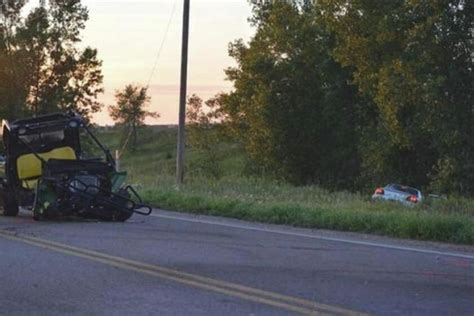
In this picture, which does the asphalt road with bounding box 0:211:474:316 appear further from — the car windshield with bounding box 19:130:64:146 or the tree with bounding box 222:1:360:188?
the tree with bounding box 222:1:360:188

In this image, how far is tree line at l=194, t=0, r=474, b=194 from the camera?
110 feet

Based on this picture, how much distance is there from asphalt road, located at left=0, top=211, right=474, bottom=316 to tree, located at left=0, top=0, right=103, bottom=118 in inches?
1429

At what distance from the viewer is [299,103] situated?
43969 mm

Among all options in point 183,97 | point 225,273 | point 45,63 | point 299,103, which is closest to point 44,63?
point 45,63

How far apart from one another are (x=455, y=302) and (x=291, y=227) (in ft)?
23.7

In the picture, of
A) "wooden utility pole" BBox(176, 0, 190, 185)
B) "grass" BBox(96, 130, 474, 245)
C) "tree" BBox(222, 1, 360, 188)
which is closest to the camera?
"grass" BBox(96, 130, 474, 245)

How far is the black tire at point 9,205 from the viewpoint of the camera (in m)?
15.9

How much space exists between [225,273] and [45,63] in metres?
42.6

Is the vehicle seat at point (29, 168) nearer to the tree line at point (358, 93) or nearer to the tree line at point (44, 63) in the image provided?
the tree line at point (358, 93)

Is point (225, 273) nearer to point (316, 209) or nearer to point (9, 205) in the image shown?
point (316, 209)

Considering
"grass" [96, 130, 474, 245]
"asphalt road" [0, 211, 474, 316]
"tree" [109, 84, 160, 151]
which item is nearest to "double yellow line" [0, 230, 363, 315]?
"asphalt road" [0, 211, 474, 316]

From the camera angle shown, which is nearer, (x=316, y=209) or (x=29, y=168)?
(x=316, y=209)

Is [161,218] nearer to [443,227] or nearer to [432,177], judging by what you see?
[443,227]

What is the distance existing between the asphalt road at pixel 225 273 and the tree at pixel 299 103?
30.3 m
